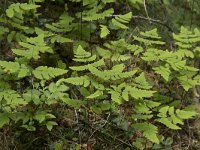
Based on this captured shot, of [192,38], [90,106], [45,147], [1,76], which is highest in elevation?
[192,38]

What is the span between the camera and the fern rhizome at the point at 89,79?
3.64 m

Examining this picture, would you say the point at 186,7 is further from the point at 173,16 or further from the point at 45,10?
the point at 45,10

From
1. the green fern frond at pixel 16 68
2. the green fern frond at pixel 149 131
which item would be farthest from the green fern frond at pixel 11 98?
the green fern frond at pixel 149 131

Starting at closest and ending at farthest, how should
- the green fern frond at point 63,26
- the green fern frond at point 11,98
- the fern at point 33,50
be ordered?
the green fern frond at point 11,98, the fern at point 33,50, the green fern frond at point 63,26

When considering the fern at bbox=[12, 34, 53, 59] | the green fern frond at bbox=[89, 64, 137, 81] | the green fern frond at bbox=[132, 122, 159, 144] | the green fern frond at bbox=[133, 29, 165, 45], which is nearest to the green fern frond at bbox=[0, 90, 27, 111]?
the fern at bbox=[12, 34, 53, 59]

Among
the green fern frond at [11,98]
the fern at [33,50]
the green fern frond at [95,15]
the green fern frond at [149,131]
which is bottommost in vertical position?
the green fern frond at [149,131]

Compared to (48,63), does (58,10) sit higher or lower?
higher

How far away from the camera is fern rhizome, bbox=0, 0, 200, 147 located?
364cm

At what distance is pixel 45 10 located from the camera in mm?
5230

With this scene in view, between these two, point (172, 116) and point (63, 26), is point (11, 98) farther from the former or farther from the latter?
point (172, 116)

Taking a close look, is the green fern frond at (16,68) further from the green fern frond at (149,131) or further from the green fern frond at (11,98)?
the green fern frond at (149,131)

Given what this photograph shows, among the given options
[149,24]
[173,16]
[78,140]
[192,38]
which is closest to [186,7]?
[173,16]

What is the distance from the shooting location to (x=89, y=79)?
144 inches

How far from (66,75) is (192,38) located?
1.54 m
